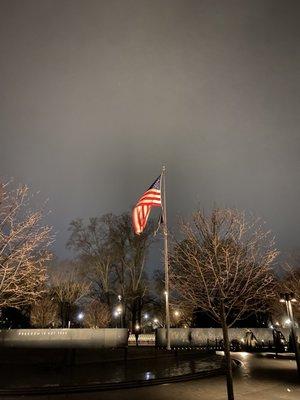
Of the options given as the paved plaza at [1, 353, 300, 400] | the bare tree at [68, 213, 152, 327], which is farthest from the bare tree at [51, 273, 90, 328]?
the paved plaza at [1, 353, 300, 400]

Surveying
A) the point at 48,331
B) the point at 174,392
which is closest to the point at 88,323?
the point at 48,331

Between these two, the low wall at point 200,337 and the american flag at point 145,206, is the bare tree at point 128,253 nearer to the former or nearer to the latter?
the low wall at point 200,337

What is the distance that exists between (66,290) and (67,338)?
1312 cm

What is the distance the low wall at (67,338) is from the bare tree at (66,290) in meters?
11.8

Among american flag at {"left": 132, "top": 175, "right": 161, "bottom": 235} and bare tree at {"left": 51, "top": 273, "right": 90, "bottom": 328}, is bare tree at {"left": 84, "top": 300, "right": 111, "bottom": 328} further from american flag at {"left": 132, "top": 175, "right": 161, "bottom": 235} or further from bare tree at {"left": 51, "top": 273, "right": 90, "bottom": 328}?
american flag at {"left": 132, "top": 175, "right": 161, "bottom": 235}

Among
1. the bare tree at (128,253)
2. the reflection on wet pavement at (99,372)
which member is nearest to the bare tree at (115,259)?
the bare tree at (128,253)

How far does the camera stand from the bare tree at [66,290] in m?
38.5

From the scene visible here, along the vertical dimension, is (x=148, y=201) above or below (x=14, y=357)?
above

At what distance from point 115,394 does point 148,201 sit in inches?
466

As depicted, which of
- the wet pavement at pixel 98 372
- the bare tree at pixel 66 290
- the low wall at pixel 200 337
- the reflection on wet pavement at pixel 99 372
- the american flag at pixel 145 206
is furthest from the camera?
the bare tree at pixel 66 290

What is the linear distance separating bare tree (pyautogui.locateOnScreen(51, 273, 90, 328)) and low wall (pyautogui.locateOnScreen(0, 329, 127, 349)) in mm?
11800

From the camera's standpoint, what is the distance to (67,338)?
86.1 ft

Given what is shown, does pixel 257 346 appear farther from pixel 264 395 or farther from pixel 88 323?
pixel 264 395

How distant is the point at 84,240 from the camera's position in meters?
41.0
